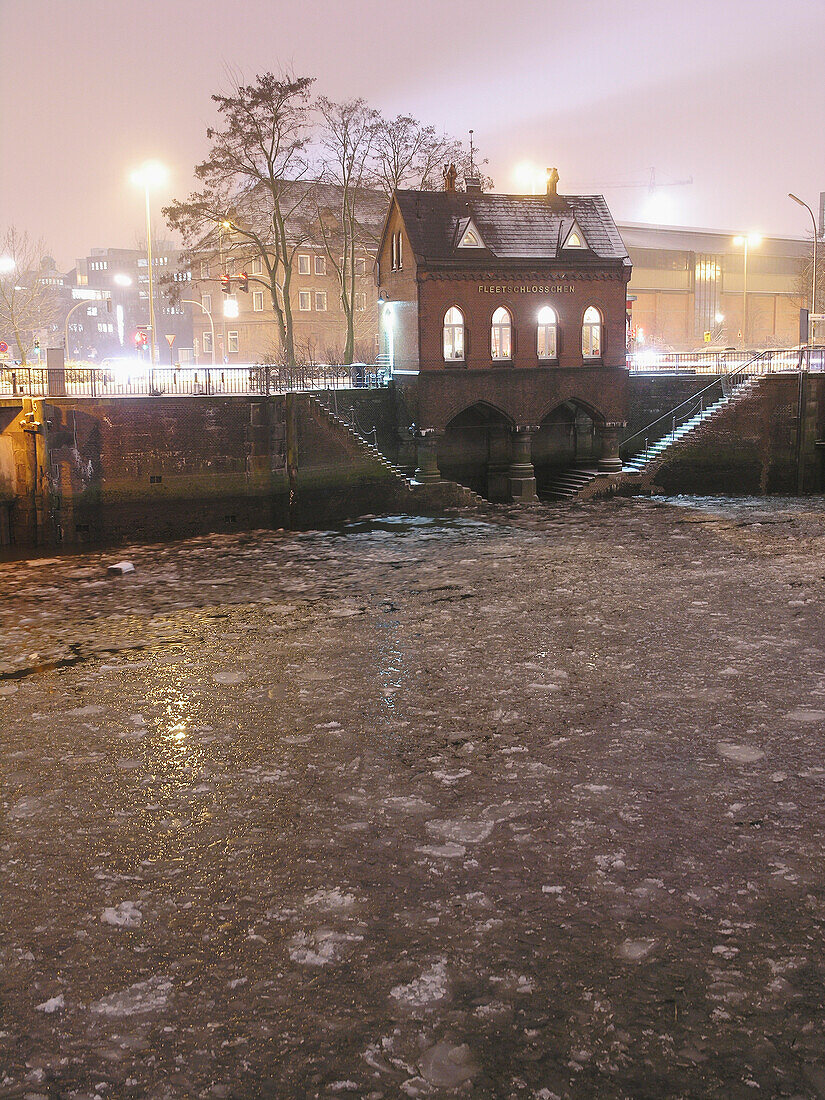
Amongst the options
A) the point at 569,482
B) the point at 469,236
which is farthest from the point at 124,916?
the point at 569,482

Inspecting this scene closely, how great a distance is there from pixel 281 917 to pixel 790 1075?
4.87 m

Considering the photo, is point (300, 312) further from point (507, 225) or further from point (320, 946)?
point (320, 946)

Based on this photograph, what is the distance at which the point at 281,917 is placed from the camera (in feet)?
33.5

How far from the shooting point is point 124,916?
10.3 metres

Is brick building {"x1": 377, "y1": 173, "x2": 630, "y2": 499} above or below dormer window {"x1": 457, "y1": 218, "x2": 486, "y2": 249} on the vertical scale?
below

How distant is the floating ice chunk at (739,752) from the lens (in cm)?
1412

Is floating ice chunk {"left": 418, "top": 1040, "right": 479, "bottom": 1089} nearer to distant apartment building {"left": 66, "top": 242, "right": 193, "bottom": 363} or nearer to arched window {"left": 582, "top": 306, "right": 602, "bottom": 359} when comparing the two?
arched window {"left": 582, "top": 306, "right": 602, "bottom": 359}

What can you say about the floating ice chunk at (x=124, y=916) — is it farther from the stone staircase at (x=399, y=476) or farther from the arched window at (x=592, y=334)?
the arched window at (x=592, y=334)

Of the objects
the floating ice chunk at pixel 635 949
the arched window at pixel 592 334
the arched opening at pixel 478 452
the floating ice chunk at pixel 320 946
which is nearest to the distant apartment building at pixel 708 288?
the arched window at pixel 592 334

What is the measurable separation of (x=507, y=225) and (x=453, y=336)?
206 inches

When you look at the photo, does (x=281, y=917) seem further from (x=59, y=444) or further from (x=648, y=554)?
(x=59, y=444)

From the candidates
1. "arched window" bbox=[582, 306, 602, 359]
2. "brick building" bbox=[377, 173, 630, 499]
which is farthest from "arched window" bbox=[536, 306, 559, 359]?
"arched window" bbox=[582, 306, 602, 359]

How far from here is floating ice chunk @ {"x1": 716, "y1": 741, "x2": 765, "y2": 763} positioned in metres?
14.1

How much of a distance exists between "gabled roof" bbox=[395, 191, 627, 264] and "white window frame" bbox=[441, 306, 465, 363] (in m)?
1.98
